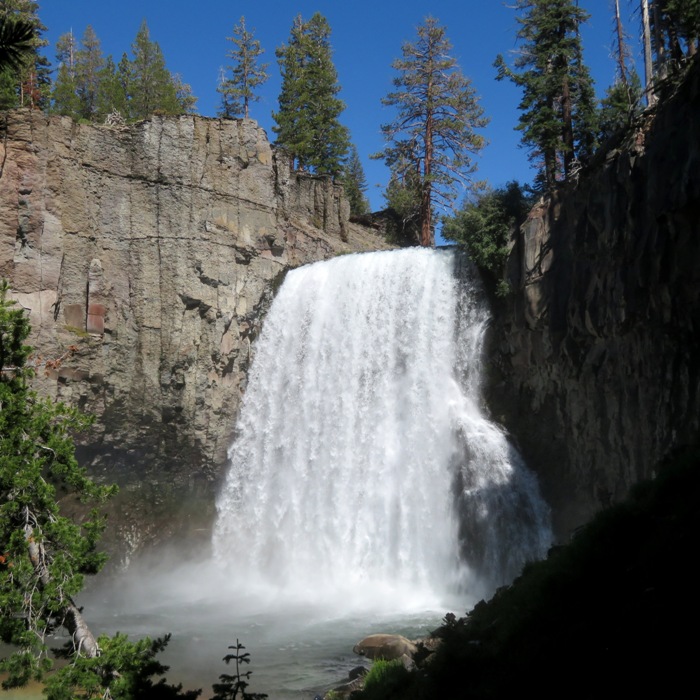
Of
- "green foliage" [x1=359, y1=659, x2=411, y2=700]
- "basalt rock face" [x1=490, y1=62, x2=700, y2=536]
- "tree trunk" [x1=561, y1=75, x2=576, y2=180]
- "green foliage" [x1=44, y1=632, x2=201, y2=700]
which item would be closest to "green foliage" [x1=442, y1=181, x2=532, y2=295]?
"basalt rock face" [x1=490, y1=62, x2=700, y2=536]

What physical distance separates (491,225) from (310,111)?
22928 millimetres

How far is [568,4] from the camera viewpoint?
26.6 m

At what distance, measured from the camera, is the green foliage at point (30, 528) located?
9.80 metres

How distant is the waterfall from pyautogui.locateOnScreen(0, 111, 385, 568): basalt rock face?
1609 mm

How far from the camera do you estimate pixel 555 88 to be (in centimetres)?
2578

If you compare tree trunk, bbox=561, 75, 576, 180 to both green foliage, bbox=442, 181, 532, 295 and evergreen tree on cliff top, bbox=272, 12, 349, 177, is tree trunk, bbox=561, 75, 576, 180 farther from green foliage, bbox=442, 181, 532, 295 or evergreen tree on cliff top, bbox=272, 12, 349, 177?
evergreen tree on cliff top, bbox=272, 12, 349, 177

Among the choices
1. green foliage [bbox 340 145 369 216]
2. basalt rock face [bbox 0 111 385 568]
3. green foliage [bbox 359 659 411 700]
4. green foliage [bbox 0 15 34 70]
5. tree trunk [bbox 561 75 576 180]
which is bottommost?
green foliage [bbox 359 659 411 700]

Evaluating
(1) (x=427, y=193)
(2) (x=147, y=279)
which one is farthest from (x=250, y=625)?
(1) (x=427, y=193)

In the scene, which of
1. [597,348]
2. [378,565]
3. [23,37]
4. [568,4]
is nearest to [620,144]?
[597,348]

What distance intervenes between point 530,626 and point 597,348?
1228 centimetres

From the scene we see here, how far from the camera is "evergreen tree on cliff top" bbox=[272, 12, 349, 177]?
41.9 meters

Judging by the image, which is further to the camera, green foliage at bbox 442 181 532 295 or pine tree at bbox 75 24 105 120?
pine tree at bbox 75 24 105 120

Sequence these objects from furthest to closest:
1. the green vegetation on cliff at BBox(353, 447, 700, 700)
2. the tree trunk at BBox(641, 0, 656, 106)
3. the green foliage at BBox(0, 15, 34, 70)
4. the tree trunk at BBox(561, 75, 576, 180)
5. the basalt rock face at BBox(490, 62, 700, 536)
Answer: the tree trunk at BBox(561, 75, 576, 180) → the tree trunk at BBox(641, 0, 656, 106) → the basalt rock face at BBox(490, 62, 700, 536) → the green vegetation on cliff at BBox(353, 447, 700, 700) → the green foliage at BBox(0, 15, 34, 70)

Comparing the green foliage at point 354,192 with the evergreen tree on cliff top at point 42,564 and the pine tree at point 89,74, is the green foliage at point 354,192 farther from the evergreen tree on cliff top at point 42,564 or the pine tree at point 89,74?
the evergreen tree on cliff top at point 42,564
